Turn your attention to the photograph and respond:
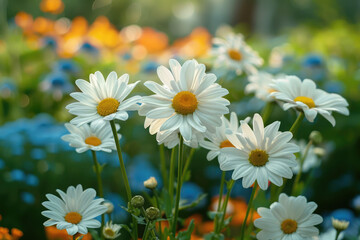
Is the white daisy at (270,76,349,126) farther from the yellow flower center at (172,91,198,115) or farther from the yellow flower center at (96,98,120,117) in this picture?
the yellow flower center at (96,98,120,117)

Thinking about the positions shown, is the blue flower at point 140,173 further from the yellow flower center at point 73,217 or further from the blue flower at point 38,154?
the yellow flower center at point 73,217

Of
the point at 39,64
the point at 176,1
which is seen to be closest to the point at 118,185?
the point at 39,64

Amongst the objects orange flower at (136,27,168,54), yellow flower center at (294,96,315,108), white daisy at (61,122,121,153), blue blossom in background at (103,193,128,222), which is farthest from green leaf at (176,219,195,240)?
orange flower at (136,27,168,54)


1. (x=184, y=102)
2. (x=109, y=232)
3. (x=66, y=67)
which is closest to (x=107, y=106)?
(x=184, y=102)

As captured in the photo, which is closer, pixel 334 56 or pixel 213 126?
pixel 213 126

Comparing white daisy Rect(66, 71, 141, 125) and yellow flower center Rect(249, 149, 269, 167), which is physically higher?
white daisy Rect(66, 71, 141, 125)

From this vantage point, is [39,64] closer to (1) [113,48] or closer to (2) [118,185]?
(1) [113,48]
